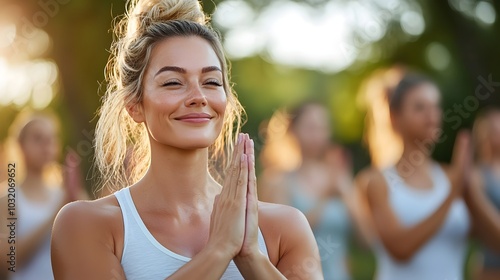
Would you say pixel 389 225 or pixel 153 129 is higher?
pixel 153 129

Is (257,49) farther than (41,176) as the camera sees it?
Yes

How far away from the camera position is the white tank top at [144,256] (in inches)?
83.2

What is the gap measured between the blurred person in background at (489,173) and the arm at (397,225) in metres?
0.49

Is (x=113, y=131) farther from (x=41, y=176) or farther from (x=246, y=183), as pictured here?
(x=41, y=176)

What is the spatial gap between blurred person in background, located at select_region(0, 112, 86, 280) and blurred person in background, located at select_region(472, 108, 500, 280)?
2070 mm

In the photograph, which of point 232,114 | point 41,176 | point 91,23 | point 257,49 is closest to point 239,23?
point 257,49

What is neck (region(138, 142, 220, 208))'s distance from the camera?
224 centimetres

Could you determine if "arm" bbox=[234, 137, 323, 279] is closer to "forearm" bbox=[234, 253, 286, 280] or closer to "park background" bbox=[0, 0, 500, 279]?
"forearm" bbox=[234, 253, 286, 280]

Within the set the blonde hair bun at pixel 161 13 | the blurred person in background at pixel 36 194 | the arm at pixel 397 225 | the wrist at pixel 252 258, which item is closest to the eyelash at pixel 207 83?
the blonde hair bun at pixel 161 13

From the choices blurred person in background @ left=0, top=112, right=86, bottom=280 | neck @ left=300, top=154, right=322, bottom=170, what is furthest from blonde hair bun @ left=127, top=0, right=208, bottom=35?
neck @ left=300, top=154, right=322, bottom=170

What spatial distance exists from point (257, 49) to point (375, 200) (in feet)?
20.3

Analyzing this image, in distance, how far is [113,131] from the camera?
2518 millimetres

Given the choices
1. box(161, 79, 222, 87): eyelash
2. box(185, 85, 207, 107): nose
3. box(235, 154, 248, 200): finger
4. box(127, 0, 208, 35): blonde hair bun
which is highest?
box(127, 0, 208, 35): blonde hair bun

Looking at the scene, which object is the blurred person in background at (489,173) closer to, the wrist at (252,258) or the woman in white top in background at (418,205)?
the woman in white top in background at (418,205)
